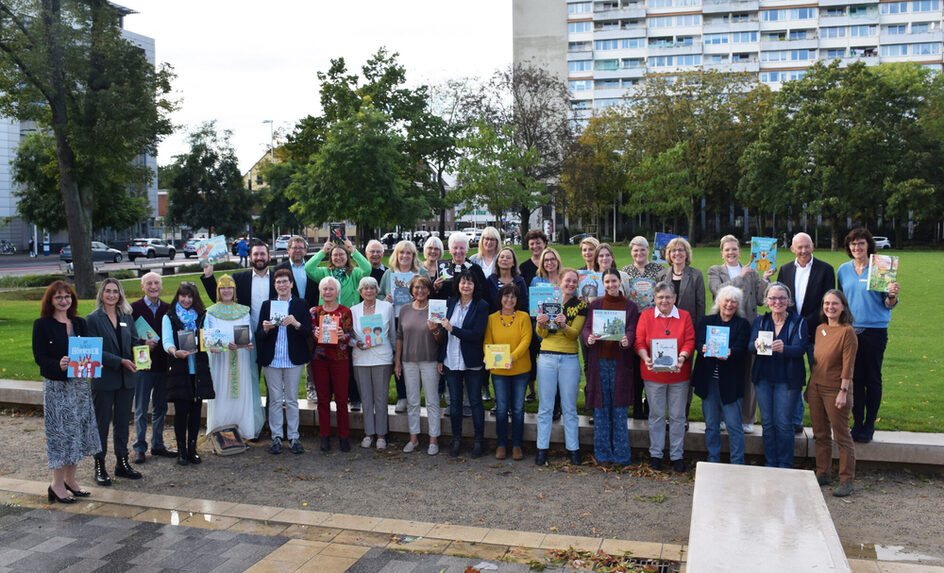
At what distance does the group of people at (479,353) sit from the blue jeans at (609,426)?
0.05 feet

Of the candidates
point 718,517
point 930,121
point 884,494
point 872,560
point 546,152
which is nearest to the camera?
point 718,517

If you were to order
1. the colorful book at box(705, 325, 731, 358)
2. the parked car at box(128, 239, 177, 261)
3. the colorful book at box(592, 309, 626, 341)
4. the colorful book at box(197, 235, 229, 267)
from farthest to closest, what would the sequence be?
the parked car at box(128, 239, 177, 261)
the colorful book at box(197, 235, 229, 267)
the colorful book at box(592, 309, 626, 341)
the colorful book at box(705, 325, 731, 358)

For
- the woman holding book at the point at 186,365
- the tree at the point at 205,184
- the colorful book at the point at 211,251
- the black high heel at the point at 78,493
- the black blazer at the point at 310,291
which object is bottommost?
the black high heel at the point at 78,493

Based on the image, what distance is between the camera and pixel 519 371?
8.23 meters

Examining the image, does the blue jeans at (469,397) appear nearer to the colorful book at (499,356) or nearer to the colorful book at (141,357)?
the colorful book at (499,356)

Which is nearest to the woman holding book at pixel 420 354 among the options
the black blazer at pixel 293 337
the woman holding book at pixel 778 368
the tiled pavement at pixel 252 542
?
the black blazer at pixel 293 337

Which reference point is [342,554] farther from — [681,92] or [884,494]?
[681,92]

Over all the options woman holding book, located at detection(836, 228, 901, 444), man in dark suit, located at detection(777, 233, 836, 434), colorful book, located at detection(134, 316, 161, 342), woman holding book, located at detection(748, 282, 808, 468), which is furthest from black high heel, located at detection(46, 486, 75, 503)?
woman holding book, located at detection(836, 228, 901, 444)

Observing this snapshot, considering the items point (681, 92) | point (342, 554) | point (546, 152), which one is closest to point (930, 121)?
point (681, 92)

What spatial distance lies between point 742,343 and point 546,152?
59.0 m

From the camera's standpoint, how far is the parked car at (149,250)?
2302 inches

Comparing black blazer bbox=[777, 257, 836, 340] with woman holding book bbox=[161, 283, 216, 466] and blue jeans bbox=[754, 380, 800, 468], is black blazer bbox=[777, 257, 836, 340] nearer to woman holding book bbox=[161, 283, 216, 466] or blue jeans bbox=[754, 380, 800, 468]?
blue jeans bbox=[754, 380, 800, 468]

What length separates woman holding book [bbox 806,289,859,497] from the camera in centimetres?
711

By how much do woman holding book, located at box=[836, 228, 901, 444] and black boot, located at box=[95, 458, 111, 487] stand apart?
24.8 ft
